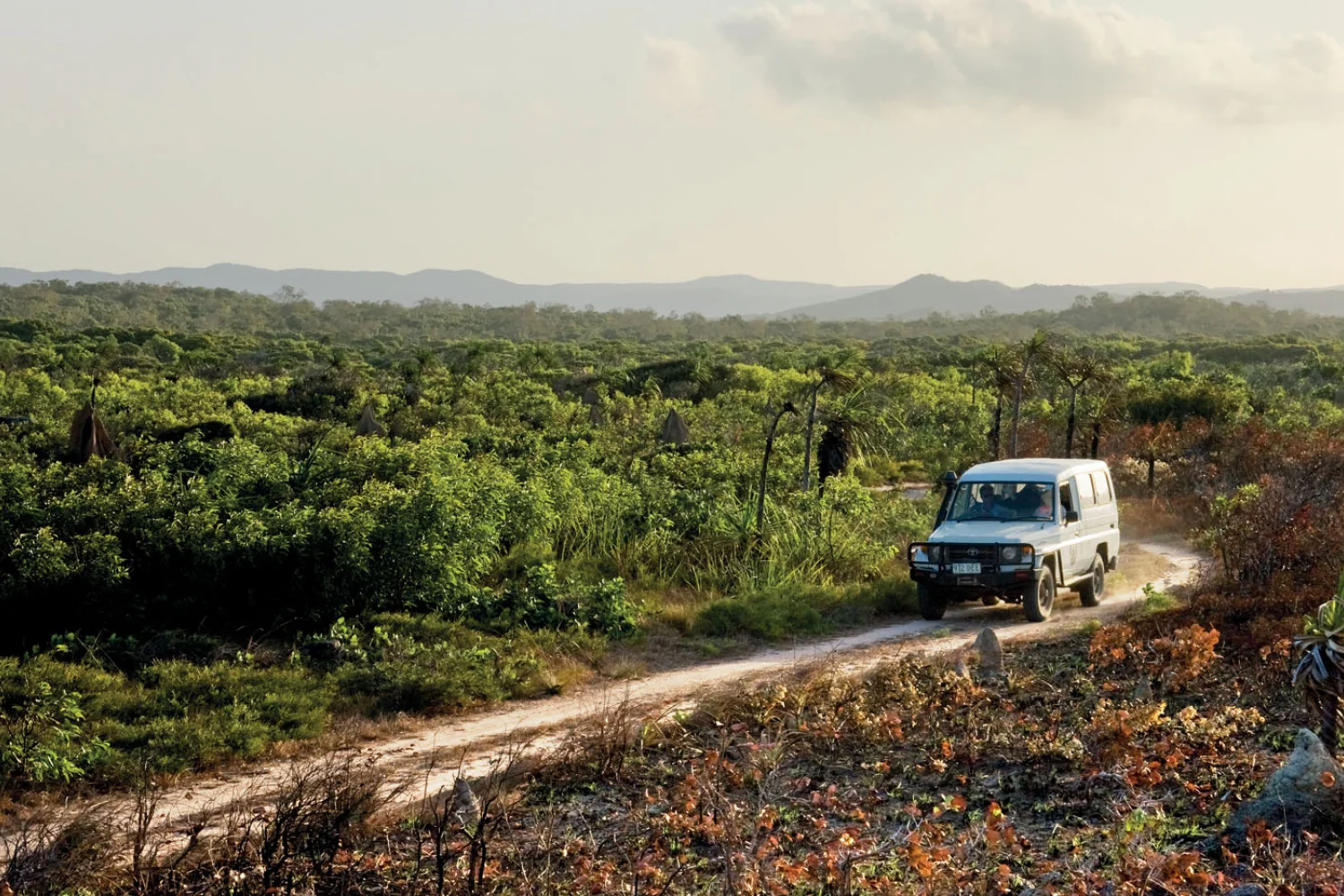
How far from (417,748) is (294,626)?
3.33 meters

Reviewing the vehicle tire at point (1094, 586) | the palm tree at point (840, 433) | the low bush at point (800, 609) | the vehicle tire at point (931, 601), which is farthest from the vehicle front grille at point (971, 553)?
the palm tree at point (840, 433)

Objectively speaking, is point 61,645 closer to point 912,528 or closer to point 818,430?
point 912,528

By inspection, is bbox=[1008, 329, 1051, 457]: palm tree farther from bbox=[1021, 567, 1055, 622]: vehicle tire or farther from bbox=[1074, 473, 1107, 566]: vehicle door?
bbox=[1021, 567, 1055, 622]: vehicle tire

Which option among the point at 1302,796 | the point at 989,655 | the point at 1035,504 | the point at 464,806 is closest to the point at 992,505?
the point at 1035,504

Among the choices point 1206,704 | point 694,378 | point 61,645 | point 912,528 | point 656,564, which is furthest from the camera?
point 694,378

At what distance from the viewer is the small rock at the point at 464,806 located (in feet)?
25.1

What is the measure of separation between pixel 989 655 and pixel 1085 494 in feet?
16.0

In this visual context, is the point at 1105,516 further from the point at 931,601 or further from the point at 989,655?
the point at 989,655

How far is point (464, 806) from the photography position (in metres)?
7.86

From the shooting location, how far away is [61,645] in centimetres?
1127

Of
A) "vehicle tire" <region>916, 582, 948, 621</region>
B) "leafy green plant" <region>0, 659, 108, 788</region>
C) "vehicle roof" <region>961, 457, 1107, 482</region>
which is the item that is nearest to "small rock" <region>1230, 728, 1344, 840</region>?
"leafy green plant" <region>0, 659, 108, 788</region>

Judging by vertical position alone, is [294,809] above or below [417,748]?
above

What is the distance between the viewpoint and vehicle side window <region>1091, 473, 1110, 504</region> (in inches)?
632

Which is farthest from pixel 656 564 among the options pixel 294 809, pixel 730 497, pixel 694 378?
pixel 694 378
